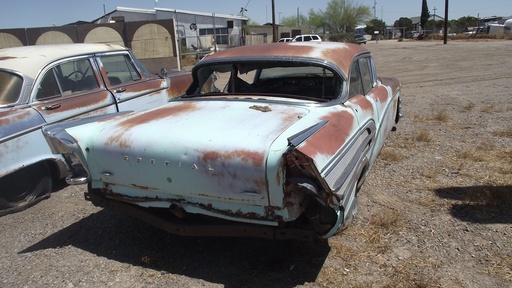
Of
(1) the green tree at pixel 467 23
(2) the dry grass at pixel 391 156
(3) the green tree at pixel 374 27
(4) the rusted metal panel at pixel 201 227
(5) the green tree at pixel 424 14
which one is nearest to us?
(4) the rusted metal panel at pixel 201 227

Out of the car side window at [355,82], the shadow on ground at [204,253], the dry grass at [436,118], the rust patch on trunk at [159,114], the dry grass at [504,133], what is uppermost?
the car side window at [355,82]

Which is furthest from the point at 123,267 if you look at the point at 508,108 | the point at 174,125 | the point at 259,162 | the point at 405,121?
the point at 508,108

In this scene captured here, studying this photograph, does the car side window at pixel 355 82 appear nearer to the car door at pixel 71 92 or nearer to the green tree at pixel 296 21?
the car door at pixel 71 92

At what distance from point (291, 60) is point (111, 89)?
286cm

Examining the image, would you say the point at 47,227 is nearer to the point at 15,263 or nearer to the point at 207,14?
the point at 15,263

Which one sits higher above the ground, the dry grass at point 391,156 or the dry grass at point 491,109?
the dry grass at point 491,109

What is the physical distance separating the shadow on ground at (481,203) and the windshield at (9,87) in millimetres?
4538

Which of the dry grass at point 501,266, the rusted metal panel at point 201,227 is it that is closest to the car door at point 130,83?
the rusted metal panel at point 201,227

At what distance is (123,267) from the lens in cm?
314

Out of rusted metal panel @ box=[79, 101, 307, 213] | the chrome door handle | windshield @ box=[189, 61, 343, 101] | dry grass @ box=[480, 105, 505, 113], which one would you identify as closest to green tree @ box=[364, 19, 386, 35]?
dry grass @ box=[480, 105, 505, 113]

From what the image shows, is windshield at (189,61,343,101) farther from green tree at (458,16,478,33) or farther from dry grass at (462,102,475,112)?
green tree at (458,16,478,33)

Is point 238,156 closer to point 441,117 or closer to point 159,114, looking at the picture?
point 159,114

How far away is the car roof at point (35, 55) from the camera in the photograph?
4707 millimetres

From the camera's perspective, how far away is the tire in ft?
14.2
